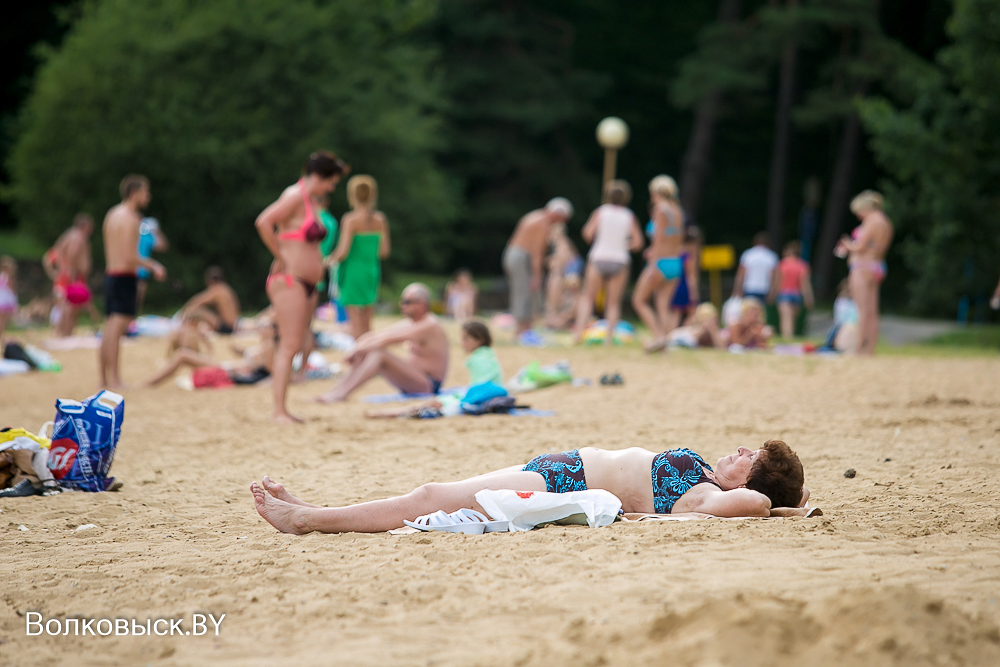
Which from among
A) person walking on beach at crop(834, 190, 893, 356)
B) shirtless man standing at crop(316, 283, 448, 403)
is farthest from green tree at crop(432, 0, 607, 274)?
shirtless man standing at crop(316, 283, 448, 403)

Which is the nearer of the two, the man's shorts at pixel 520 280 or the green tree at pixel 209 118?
the man's shorts at pixel 520 280

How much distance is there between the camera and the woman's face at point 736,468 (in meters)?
4.10

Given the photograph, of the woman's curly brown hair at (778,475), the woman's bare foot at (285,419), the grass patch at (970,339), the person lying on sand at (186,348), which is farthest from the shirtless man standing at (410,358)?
the grass patch at (970,339)

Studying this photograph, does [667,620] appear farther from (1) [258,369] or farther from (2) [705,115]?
(2) [705,115]

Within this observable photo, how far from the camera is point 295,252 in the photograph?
6.91 m

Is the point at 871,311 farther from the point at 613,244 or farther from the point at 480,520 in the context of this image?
the point at 480,520

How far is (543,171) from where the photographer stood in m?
31.1

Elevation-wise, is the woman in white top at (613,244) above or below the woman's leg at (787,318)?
above

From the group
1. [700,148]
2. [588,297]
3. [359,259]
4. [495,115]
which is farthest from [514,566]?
Answer: [495,115]

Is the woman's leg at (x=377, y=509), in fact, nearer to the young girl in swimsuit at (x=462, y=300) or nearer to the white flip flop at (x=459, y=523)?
the white flip flop at (x=459, y=523)

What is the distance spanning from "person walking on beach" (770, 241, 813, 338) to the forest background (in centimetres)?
433

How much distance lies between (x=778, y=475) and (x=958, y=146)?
53.9 ft

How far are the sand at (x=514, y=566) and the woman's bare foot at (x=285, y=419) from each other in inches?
17.7

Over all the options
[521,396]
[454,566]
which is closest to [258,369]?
[521,396]
